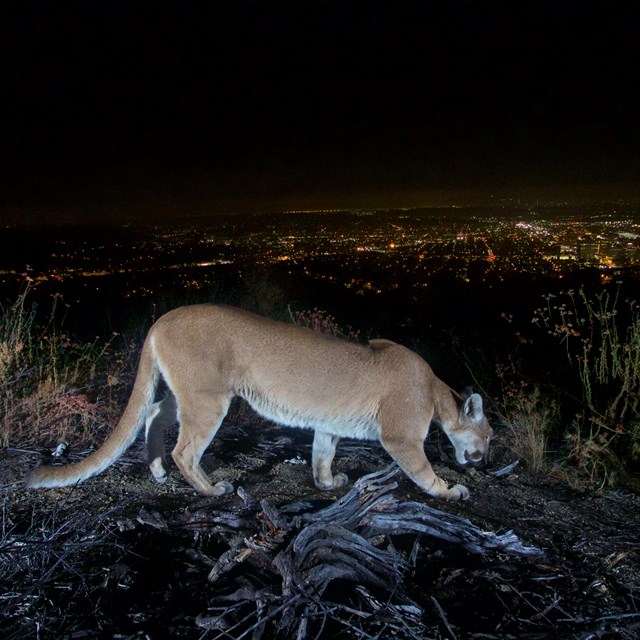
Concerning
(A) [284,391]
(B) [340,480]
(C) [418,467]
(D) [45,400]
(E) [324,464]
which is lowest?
(B) [340,480]

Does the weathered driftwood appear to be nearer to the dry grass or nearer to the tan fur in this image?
the tan fur

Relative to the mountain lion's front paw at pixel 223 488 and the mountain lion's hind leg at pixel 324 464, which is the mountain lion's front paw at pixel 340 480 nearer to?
the mountain lion's hind leg at pixel 324 464

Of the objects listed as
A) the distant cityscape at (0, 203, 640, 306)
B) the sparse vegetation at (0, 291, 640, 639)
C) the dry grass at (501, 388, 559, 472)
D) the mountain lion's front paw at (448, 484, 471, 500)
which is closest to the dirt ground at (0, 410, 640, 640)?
the sparse vegetation at (0, 291, 640, 639)

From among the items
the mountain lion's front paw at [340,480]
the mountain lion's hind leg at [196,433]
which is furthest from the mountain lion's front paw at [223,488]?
the mountain lion's front paw at [340,480]

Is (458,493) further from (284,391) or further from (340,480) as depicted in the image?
(284,391)

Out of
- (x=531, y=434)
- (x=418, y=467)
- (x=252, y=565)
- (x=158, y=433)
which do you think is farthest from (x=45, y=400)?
(x=531, y=434)

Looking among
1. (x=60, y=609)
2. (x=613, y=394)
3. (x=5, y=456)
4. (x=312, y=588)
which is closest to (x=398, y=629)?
(x=312, y=588)
